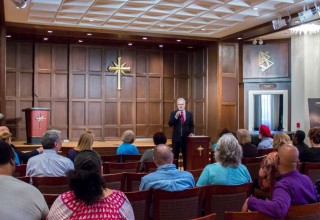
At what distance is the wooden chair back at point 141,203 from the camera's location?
2.90 m

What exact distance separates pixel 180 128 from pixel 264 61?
600cm

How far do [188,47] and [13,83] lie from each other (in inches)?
221

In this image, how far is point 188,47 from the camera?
12938 mm

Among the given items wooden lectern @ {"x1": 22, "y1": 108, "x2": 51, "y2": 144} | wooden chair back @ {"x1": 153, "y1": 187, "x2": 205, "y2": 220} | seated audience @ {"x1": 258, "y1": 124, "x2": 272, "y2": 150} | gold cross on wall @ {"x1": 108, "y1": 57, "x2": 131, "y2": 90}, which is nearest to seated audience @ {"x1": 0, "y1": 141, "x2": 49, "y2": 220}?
wooden chair back @ {"x1": 153, "y1": 187, "x2": 205, "y2": 220}

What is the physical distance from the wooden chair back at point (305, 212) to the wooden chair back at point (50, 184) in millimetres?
2002

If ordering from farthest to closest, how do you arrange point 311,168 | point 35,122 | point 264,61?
point 264,61 → point 35,122 → point 311,168

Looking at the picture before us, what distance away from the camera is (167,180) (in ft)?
10.5

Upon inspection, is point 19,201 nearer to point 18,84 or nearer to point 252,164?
point 252,164

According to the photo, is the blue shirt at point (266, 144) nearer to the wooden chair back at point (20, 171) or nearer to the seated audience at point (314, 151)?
the seated audience at point (314, 151)

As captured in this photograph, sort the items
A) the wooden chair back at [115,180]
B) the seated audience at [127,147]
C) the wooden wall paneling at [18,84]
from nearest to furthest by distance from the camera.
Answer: the wooden chair back at [115,180], the seated audience at [127,147], the wooden wall paneling at [18,84]

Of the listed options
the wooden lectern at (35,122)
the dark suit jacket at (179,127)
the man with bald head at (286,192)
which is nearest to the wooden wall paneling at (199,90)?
the dark suit jacket at (179,127)

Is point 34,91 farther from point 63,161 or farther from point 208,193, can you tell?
point 208,193

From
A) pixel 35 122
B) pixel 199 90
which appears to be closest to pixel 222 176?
pixel 35 122

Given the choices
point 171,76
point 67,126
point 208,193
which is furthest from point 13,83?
point 208,193
